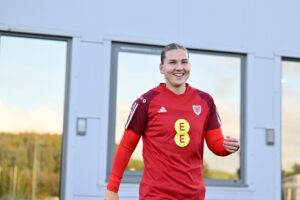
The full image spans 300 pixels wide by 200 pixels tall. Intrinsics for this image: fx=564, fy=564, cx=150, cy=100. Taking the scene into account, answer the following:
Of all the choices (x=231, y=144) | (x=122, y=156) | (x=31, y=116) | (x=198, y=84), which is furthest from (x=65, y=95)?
(x=231, y=144)

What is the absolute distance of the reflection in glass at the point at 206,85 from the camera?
21.5 ft

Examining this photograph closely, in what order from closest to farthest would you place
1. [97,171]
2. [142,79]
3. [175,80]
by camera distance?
[175,80]
[97,171]
[142,79]

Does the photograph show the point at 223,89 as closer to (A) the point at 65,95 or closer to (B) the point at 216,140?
(A) the point at 65,95

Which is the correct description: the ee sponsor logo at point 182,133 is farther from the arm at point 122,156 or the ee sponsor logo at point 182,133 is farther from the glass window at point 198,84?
the glass window at point 198,84

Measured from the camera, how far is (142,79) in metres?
6.68

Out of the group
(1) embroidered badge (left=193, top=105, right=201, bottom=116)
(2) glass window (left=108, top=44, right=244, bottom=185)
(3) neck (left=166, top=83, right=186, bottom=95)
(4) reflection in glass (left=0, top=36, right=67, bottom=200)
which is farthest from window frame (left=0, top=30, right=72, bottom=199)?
(1) embroidered badge (left=193, top=105, right=201, bottom=116)

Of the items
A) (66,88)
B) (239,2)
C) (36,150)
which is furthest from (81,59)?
(239,2)

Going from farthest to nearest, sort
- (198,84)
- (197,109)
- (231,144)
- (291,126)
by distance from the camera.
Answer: (291,126)
(198,84)
(197,109)
(231,144)

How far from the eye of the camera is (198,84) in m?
6.84

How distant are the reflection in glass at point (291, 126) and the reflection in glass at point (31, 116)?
2.83m

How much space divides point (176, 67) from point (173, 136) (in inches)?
18.7

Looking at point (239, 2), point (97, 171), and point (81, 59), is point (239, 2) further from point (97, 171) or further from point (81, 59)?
point (97, 171)

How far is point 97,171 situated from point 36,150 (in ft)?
2.42

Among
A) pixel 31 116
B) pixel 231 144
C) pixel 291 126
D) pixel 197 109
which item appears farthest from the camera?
pixel 291 126
